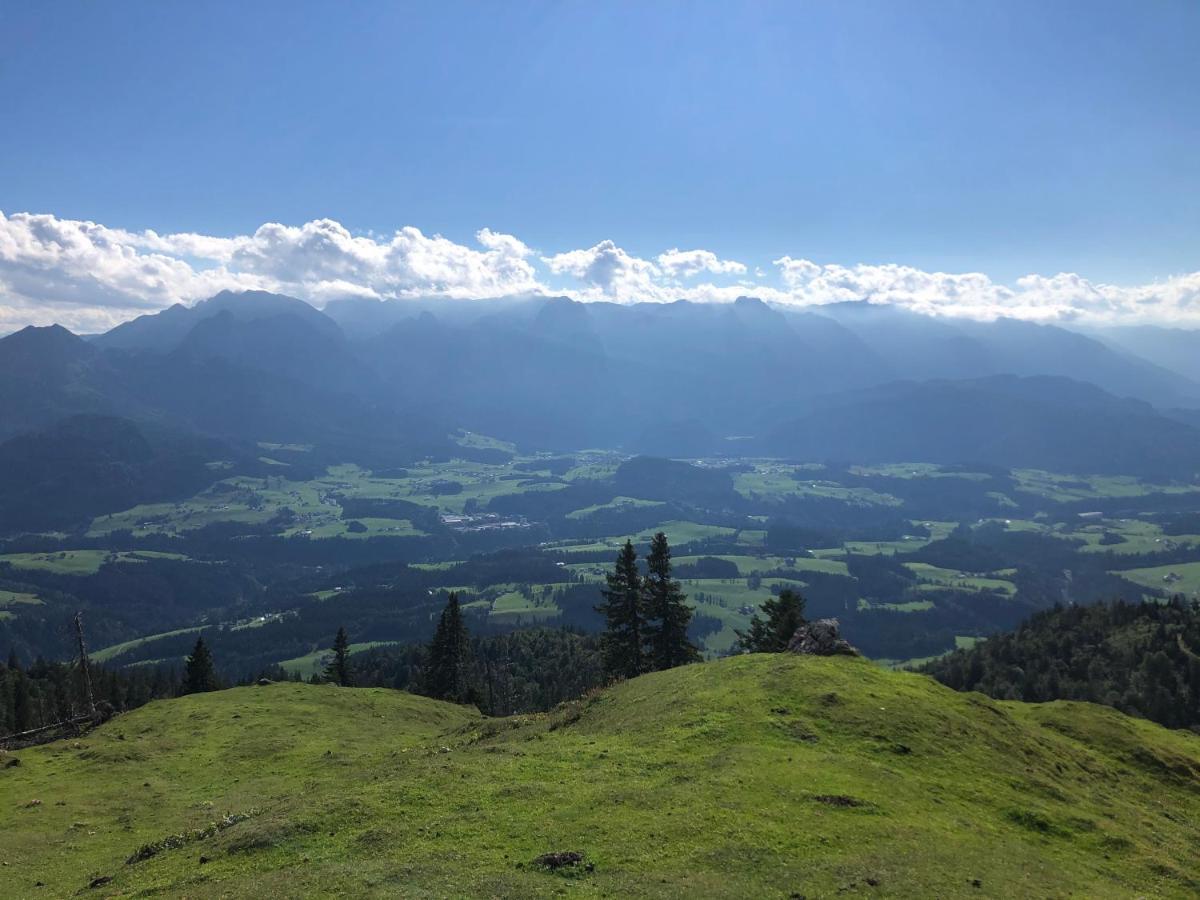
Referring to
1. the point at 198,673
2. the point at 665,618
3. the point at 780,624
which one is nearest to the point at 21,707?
the point at 198,673

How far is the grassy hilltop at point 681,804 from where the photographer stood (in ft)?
70.1

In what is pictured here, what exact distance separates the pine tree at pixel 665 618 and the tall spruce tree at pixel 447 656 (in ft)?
95.8

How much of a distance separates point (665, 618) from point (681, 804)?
4269 cm

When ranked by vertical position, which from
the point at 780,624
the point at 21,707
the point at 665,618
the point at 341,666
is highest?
the point at 665,618

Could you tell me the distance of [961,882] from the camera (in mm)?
20953

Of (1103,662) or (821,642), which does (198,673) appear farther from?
(1103,662)

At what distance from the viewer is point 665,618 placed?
67.6 meters

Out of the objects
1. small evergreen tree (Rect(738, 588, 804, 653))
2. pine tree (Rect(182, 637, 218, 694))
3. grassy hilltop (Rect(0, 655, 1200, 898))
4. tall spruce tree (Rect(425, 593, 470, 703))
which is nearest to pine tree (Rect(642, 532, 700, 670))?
small evergreen tree (Rect(738, 588, 804, 653))

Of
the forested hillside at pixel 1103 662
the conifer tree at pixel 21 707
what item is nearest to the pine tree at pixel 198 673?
the conifer tree at pixel 21 707

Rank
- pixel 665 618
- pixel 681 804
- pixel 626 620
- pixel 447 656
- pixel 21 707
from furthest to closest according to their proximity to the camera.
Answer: pixel 21 707 → pixel 447 656 → pixel 626 620 → pixel 665 618 → pixel 681 804

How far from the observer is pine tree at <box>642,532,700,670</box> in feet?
221

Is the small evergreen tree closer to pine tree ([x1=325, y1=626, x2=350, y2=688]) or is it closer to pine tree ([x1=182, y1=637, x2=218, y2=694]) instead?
pine tree ([x1=325, y1=626, x2=350, y2=688])

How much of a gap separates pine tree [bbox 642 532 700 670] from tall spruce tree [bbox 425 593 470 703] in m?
29.2

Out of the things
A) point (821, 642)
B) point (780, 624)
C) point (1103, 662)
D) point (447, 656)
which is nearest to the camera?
point (821, 642)
